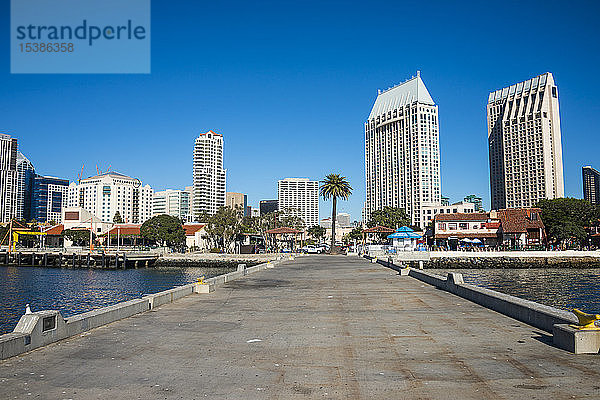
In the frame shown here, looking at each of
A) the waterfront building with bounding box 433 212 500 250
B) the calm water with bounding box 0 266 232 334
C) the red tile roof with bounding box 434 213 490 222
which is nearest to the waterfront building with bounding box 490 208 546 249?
the waterfront building with bounding box 433 212 500 250

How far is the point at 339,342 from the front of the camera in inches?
433

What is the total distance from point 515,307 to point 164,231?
96057 mm

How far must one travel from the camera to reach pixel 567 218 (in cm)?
9375

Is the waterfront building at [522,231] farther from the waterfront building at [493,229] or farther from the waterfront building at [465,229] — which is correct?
the waterfront building at [465,229]

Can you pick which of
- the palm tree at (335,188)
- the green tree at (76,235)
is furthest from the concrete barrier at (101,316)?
the green tree at (76,235)

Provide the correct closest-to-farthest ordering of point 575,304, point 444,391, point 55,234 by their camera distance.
A: point 444,391 → point 575,304 → point 55,234

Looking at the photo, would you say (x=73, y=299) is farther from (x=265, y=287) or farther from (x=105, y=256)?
(x=105, y=256)

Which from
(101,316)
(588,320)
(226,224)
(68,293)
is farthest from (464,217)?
(101,316)

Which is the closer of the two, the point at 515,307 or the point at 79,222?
the point at 515,307

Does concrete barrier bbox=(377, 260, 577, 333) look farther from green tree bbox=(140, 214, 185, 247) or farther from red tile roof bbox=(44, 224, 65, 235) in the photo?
red tile roof bbox=(44, 224, 65, 235)

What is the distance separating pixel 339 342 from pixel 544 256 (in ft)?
226

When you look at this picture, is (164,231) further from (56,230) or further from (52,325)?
(52,325)

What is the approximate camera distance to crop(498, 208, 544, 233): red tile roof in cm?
8325

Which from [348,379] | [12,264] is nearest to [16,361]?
[348,379]
